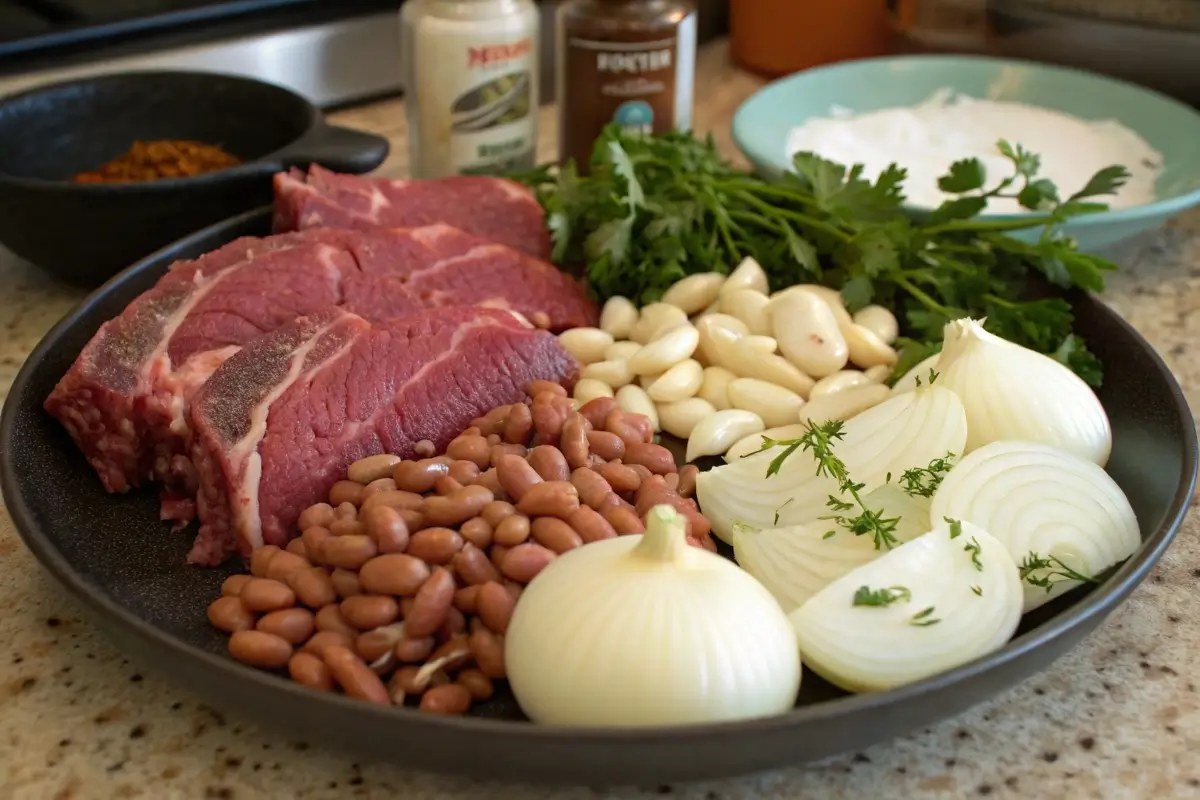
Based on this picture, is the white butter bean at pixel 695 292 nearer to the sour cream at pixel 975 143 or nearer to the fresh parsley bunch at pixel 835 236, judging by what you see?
the fresh parsley bunch at pixel 835 236

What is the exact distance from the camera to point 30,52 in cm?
173

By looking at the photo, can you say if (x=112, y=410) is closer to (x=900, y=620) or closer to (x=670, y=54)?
(x=900, y=620)

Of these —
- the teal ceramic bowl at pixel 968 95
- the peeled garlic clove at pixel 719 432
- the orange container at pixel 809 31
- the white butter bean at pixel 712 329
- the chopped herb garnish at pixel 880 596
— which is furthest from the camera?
the orange container at pixel 809 31

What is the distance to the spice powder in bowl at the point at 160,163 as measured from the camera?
56.6 inches

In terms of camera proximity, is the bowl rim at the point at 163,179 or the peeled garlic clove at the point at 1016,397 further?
the bowl rim at the point at 163,179

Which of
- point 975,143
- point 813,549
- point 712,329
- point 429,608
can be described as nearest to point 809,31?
point 975,143

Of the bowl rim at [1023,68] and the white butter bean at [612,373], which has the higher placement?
the bowl rim at [1023,68]

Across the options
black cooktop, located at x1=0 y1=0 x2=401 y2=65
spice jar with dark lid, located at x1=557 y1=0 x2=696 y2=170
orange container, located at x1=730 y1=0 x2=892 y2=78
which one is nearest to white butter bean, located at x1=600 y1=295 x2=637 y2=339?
spice jar with dark lid, located at x1=557 y1=0 x2=696 y2=170

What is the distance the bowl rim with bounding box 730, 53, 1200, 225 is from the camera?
1.39 metres

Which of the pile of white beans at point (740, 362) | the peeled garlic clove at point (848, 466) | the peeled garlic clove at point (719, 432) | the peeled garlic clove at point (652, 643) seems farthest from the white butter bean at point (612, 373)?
the peeled garlic clove at point (652, 643)

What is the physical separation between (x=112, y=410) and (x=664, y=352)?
55cm

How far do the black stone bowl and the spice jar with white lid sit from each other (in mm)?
140

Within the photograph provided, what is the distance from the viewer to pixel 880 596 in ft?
2.66

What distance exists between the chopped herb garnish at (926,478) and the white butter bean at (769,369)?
0.81 feet
